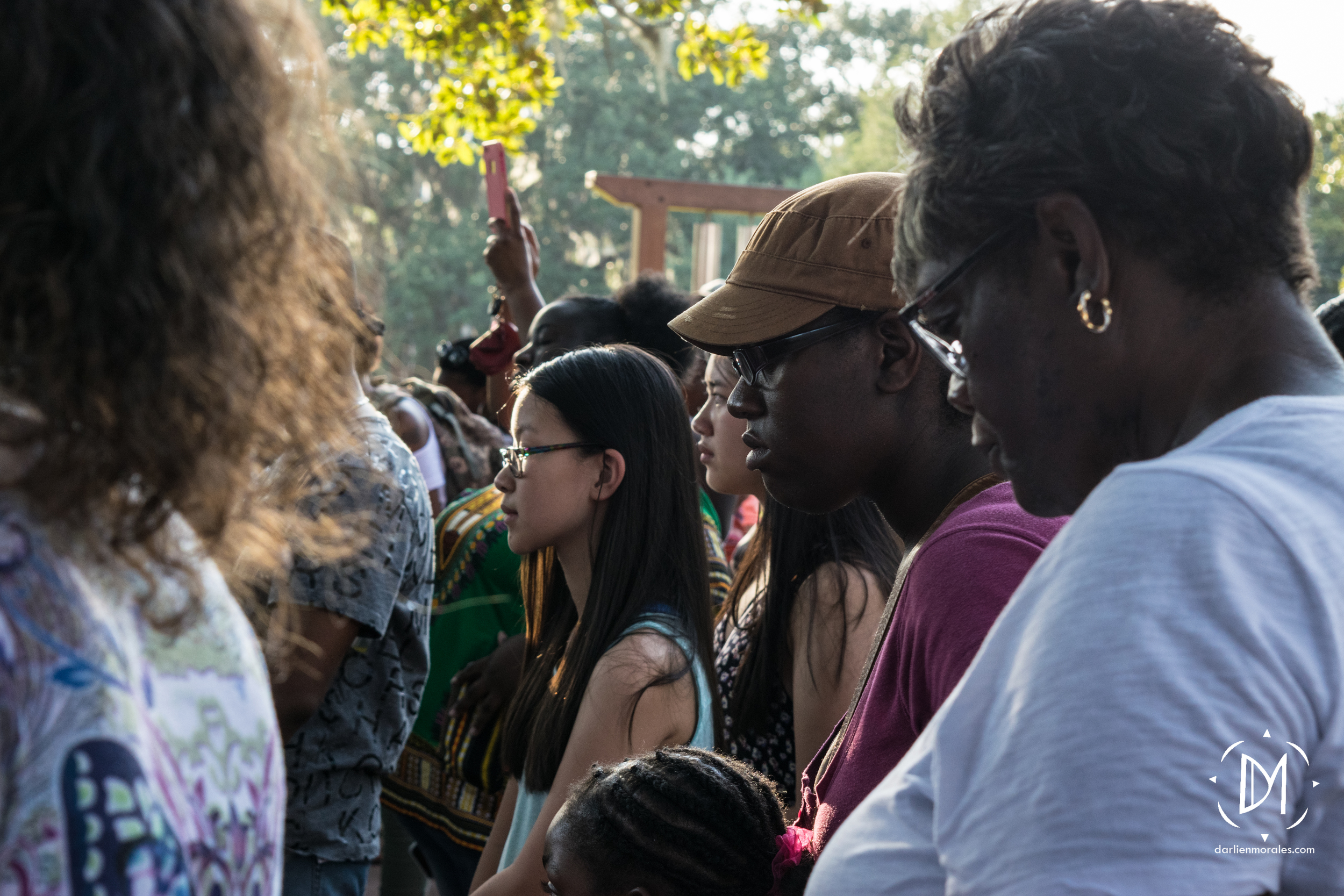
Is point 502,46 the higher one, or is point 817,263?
point 502,46

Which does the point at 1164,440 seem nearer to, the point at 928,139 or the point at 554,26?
the point at 928,139

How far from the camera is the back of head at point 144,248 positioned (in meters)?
0.84

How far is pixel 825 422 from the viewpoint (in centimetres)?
203

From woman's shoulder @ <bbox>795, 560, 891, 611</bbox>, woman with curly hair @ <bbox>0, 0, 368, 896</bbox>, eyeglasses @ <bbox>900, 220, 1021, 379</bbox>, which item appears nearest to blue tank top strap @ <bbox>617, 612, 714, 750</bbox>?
woman's shoulder @ <bbox>795, 560, 891, 611</bbox>

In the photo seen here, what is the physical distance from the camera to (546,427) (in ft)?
9.96

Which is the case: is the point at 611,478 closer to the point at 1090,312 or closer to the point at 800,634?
the point at 800,634

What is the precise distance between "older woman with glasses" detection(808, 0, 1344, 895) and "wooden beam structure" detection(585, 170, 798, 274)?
9.48 metres

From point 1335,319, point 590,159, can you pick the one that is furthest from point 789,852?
point 590,159

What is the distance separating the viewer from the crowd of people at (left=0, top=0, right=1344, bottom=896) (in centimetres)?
85

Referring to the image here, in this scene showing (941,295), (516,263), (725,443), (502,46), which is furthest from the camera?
(502,46)

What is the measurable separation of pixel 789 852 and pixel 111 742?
1.16 metres

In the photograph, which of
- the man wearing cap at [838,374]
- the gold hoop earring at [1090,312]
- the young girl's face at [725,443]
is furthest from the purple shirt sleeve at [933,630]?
the young girl's face at [725,443]

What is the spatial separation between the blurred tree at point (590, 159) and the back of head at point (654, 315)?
2612 cm

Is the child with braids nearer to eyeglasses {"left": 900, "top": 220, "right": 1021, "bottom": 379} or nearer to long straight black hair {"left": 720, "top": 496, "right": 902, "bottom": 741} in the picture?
long straight black hair {"left": 720, "top": 496, "right": 902, "bottom": 741}
